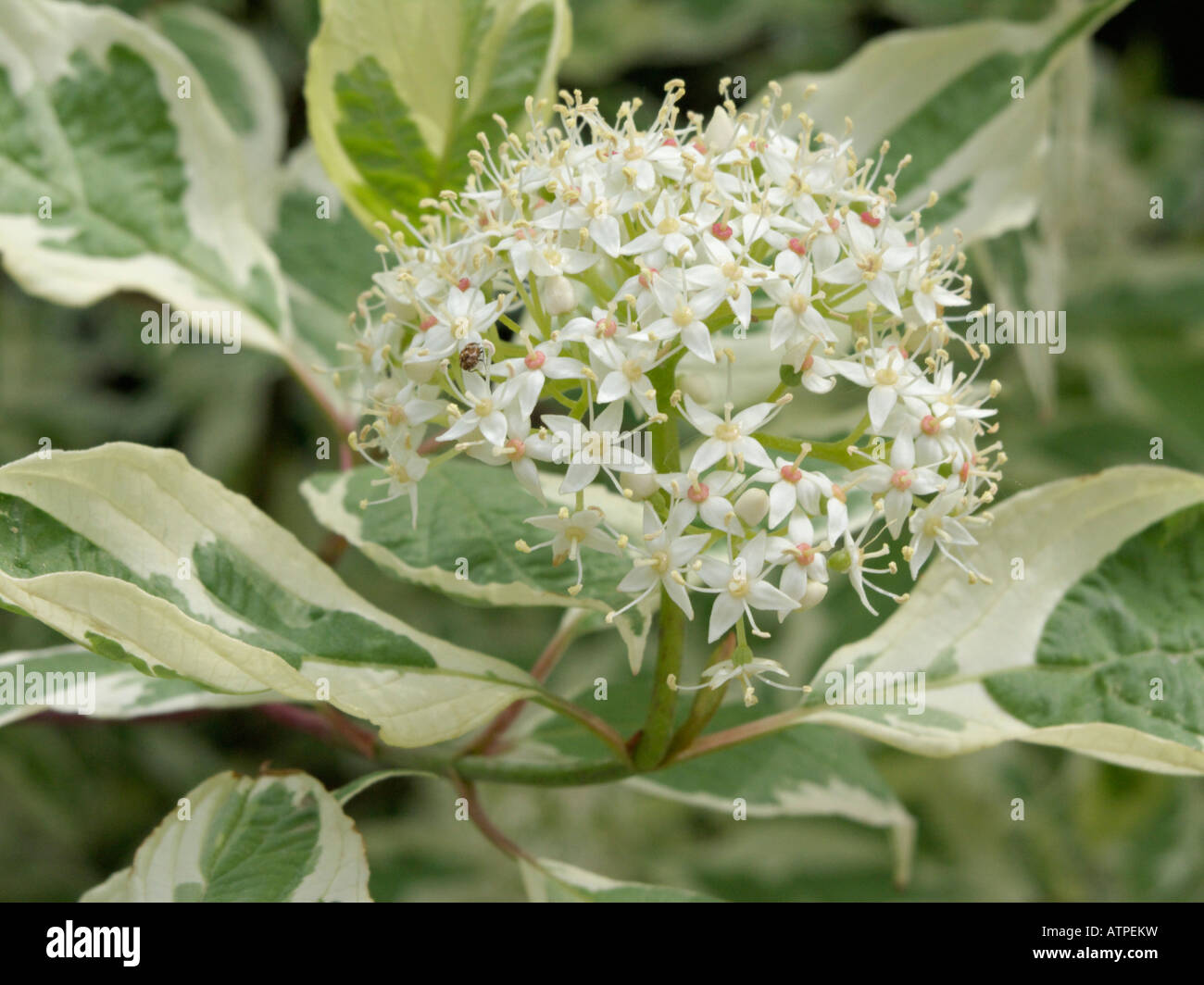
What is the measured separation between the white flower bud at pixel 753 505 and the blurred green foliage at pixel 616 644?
73cm

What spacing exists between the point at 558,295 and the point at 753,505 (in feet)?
0.53

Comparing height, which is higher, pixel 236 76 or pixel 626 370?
pixel 236 76

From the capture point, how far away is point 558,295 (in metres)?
0.67

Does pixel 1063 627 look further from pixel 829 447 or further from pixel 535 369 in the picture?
pixel 535 369

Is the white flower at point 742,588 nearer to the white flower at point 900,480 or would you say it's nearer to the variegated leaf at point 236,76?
the white flower at point 900,480

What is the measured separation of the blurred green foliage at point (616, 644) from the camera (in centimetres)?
150

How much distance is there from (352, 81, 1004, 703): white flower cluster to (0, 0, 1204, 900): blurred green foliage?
2.28 feet

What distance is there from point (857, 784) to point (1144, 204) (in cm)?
129

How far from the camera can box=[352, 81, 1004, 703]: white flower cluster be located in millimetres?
642

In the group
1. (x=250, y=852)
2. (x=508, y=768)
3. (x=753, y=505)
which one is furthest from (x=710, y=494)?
(x=250, y=852)

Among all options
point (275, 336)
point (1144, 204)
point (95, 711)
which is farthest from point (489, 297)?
point (1144, 204)

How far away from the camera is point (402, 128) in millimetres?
854

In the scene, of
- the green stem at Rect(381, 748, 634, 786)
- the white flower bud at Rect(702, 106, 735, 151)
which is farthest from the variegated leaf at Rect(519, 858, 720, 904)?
the white flower bud at Rect(702, 106, 735, 151)

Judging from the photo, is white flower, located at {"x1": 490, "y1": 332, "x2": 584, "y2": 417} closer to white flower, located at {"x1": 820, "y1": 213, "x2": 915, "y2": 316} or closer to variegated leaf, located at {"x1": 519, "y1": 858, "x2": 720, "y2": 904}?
white flower, located at {"x1": 820, "y1": 213, "x2": 915, "y2": 316}
